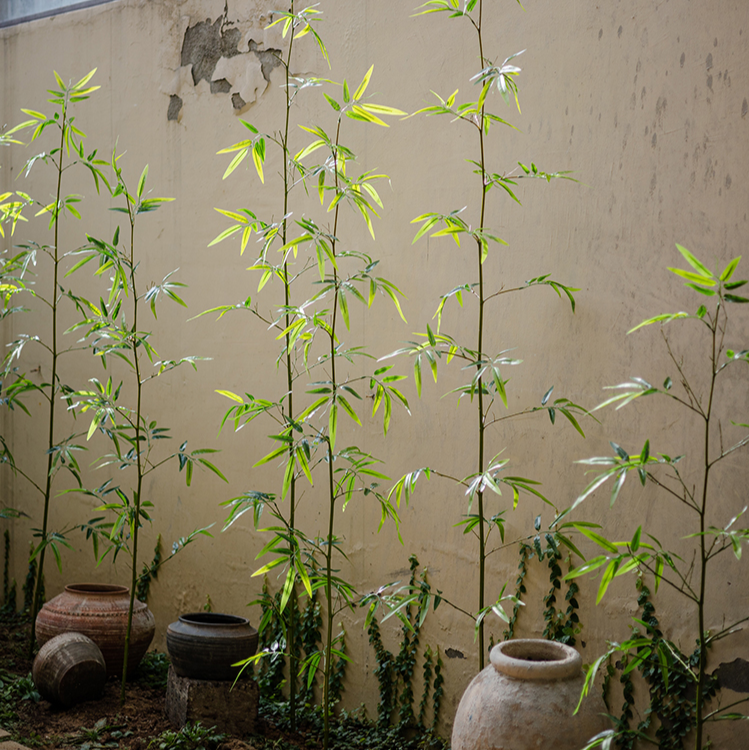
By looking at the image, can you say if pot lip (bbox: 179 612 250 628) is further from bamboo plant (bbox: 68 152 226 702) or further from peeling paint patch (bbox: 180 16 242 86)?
peeling paint patch (bbox: 180 16 242 86)

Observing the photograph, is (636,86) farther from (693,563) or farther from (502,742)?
(502,742)

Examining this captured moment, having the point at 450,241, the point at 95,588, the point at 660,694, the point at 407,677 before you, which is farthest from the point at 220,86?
the point at 660,694

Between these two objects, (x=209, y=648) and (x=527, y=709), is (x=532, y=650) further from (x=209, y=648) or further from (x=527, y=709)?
(x=209, y=648)

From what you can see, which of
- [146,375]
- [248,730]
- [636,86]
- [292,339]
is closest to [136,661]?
[248,730]

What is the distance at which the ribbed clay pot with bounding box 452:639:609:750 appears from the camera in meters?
2.11

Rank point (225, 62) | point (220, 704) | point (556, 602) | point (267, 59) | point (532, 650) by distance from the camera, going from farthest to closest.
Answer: point (225, 62) < point (267, 59) < point (220, 704) < point (556, 602) < point (532, 650)

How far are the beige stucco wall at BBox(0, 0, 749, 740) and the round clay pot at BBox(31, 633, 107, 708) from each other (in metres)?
0.70

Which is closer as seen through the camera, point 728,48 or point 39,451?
point 728,48

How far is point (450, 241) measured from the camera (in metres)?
3.09

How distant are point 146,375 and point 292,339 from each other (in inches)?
67.6

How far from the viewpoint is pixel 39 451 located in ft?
14.7

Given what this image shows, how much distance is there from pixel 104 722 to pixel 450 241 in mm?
2231

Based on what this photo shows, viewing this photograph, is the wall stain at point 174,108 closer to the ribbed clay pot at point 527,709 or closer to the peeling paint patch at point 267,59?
the peeling paint patch at point 267,59

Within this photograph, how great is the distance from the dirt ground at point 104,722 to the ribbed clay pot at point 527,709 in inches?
38.7
